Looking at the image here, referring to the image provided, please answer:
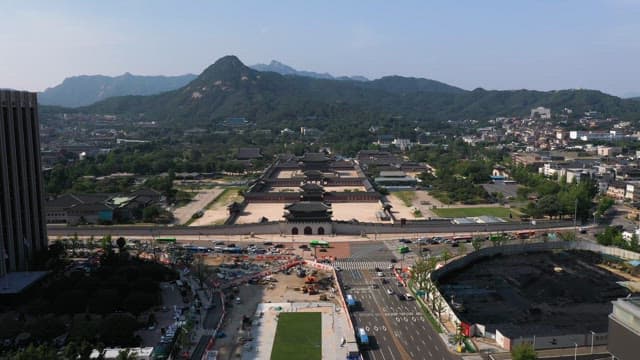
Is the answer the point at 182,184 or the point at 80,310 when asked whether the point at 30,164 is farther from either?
the point at 182,184

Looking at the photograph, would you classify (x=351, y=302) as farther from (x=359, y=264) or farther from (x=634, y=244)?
(x=634, y=244)

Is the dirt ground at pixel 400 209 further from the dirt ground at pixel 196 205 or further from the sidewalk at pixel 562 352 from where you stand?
the sidewalk at pixel 562 352

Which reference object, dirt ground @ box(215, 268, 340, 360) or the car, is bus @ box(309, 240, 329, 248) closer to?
dirt ground @ box(215, 268, 340, 360)

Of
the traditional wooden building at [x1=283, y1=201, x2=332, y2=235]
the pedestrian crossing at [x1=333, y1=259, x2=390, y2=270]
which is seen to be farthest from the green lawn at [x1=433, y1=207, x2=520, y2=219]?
the pedestrian crossing at [x1=333, y1=259, x2=390, y2=270]

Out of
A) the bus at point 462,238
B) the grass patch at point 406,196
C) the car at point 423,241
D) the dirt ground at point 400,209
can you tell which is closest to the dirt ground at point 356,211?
the dirt ground at point 400,209

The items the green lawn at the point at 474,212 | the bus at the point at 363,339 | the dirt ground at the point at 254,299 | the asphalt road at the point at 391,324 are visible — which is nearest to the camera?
the asphalt road at the point at 391,324

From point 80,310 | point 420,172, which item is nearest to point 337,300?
point 80,310
